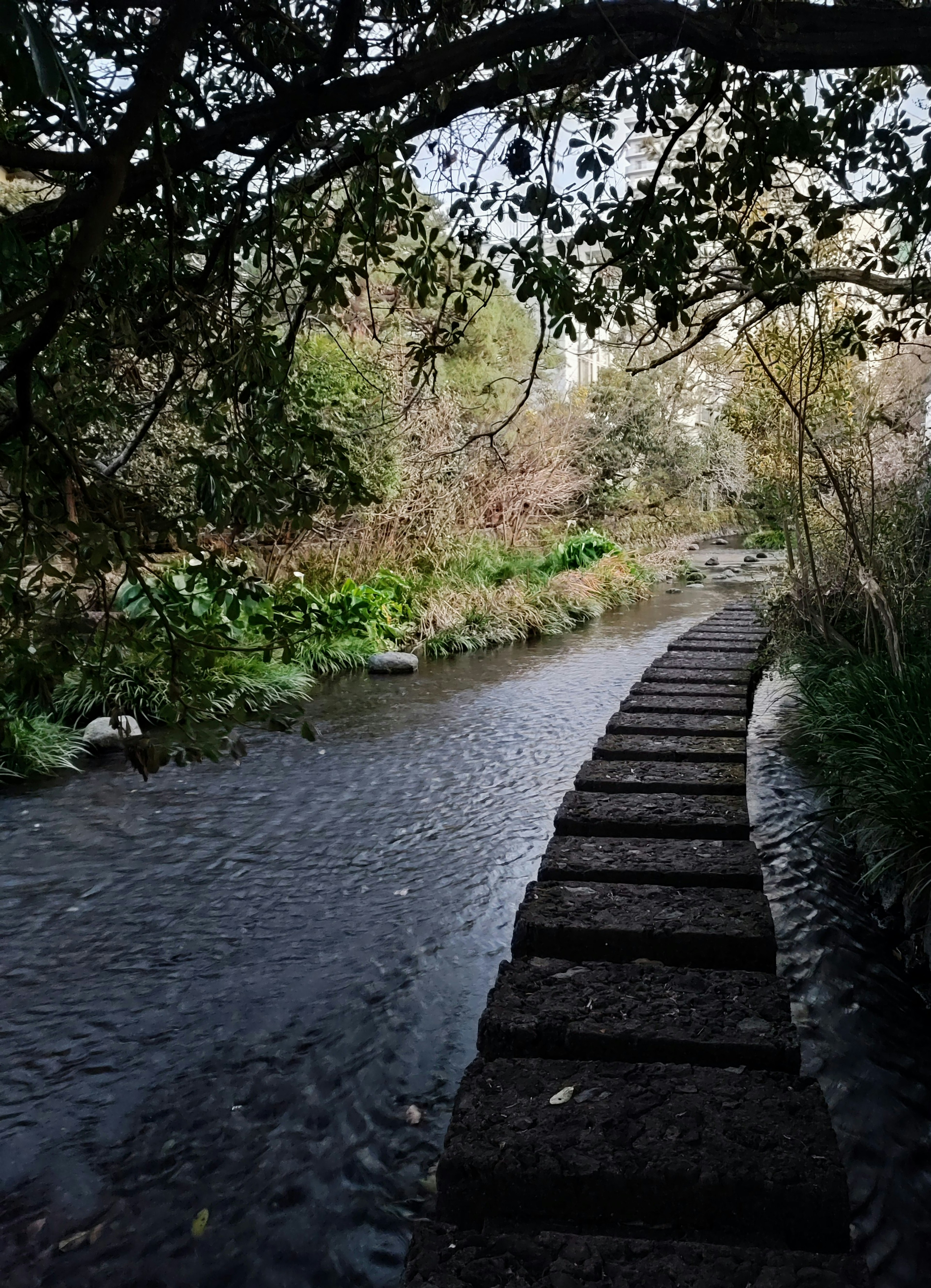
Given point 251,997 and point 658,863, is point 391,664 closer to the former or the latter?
point 251,997

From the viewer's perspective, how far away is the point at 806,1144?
1.44 metres

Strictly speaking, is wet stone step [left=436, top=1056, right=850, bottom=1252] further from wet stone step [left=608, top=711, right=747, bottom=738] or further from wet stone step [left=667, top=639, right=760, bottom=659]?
wet stone step [left=667, top=639, right=760, bottom=659]

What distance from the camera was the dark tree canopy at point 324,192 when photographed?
152cm

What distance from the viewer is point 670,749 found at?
11.9 feet

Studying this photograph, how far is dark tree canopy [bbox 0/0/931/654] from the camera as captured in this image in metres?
1.52

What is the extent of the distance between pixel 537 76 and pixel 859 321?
173 centimetres

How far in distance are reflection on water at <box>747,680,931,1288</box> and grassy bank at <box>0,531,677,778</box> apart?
1689 millimetres

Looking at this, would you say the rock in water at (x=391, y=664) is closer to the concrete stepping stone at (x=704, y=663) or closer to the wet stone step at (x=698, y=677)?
the concrete stepping stone at (x=704, y=663)

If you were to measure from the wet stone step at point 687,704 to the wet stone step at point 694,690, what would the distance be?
0.15ft

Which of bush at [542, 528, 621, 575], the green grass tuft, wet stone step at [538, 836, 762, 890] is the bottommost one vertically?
wet stone step at [538, 836, 762, 890]

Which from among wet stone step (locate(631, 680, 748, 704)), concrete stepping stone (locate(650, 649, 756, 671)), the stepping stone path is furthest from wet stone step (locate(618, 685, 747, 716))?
the stepping stone path

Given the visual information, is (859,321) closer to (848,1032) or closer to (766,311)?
(766,311)

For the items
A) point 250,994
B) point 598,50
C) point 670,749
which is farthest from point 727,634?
point 598,50

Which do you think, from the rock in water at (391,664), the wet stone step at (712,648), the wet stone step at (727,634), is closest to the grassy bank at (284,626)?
the rock in water at (391,664)
